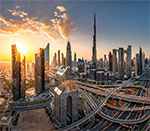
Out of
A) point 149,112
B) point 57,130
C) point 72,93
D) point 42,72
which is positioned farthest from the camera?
point 42,72

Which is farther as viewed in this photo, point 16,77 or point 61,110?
point 16,77

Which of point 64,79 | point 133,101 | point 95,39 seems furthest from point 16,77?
point 95,39

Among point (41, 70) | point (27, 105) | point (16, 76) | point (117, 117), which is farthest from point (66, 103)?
point (41, 70)

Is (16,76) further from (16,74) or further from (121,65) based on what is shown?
(121,65)

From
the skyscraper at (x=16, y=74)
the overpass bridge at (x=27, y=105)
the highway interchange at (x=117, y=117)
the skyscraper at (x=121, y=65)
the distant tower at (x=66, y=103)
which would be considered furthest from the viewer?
the skyscraper at (x=121, y=65)

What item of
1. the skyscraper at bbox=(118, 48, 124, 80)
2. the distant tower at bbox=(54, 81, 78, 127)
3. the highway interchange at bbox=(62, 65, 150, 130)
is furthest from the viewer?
the skyscraper at bbox=(118, 48, 124, 80)

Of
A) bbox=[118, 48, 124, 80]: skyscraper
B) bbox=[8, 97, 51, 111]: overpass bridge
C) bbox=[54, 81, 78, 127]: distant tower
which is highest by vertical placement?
bbox=[118, 48, 124, 80]: skyscraper

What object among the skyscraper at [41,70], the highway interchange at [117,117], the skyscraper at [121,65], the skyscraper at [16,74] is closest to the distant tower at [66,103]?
the highway interchange at [117,117]

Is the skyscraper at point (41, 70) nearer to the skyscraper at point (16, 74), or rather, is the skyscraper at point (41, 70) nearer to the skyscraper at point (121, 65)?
the skyscraper at point (16, 74)

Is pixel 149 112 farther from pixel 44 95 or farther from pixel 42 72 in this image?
pixel 42 72

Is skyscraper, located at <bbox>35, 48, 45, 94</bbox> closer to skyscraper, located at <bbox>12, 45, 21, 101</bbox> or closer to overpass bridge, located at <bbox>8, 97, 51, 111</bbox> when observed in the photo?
Result: skyscraper, located at <bbox>12, 45, 21, 101</bbox>

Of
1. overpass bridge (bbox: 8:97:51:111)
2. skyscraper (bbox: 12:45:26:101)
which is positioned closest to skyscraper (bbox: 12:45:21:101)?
skyscraper (bbox: 12:45:26:101)
